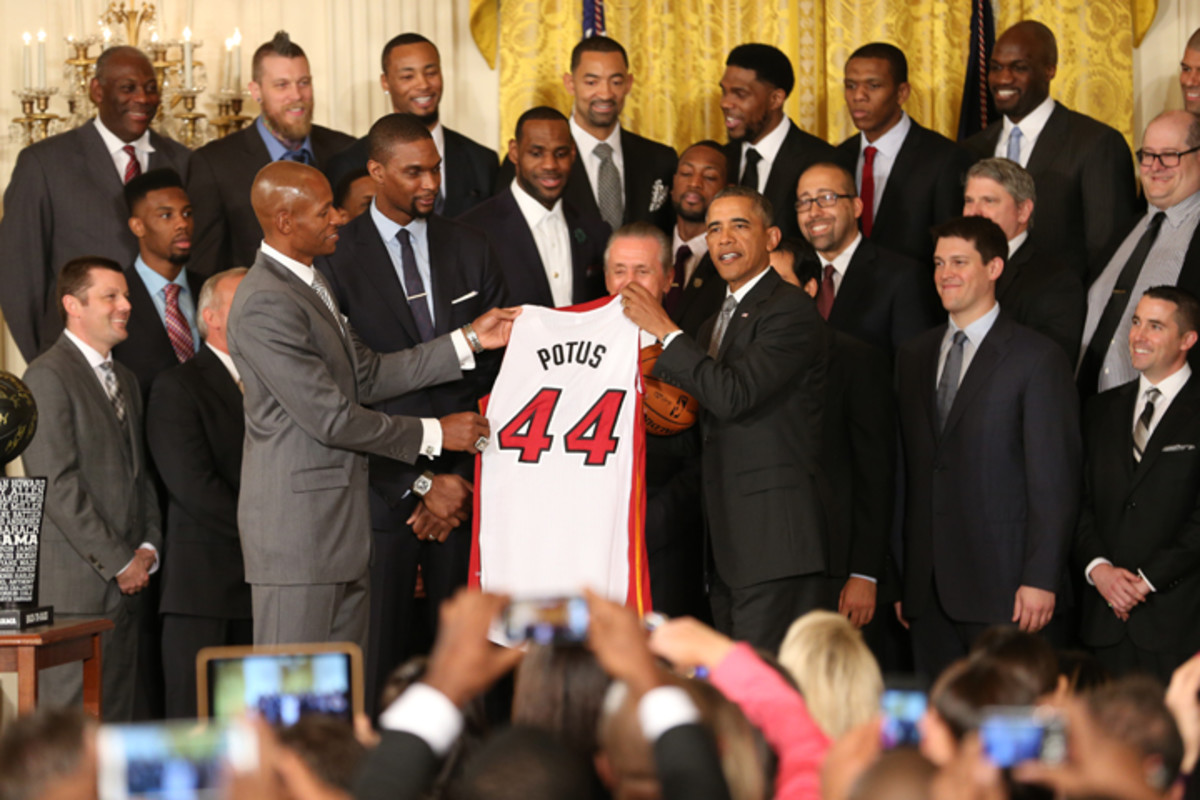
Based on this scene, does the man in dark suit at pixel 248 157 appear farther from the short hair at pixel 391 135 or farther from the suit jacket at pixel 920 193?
the suit jacket at pixel 920 193

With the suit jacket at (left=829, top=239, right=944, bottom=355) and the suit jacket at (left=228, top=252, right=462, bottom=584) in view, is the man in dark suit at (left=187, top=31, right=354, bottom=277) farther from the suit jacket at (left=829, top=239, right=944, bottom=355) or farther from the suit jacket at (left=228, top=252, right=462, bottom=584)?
the suit jacket at (left=829, top=239, right=944, bottom=355)

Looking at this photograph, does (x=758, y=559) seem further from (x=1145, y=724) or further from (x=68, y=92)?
(x=68, y=92)

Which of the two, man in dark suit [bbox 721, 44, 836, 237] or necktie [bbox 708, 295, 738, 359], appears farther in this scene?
man in dark suit [bbox 721, 44, 836, 237]

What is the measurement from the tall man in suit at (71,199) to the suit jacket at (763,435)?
114 inches

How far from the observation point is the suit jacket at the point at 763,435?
4727 millimetres

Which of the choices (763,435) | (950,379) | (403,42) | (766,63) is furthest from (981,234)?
(403,42)

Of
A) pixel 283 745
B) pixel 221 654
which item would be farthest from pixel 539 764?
pixel 221 654

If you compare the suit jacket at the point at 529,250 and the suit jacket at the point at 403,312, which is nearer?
the suit jacket at the point at 403,312

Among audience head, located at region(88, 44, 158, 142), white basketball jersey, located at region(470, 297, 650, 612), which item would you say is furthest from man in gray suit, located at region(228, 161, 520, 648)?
audience head, located at region(88, 44, 158, 142)

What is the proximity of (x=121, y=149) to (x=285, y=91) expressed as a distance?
0.78 metres

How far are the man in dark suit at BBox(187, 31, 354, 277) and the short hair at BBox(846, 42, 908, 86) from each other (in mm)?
2529

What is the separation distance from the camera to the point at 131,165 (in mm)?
6395

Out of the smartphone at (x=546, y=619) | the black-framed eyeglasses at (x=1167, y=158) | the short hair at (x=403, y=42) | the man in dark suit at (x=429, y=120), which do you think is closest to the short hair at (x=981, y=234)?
the black-framed eyeglasses at (x=1167, y=158)

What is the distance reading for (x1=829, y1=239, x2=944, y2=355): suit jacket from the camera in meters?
5.75
